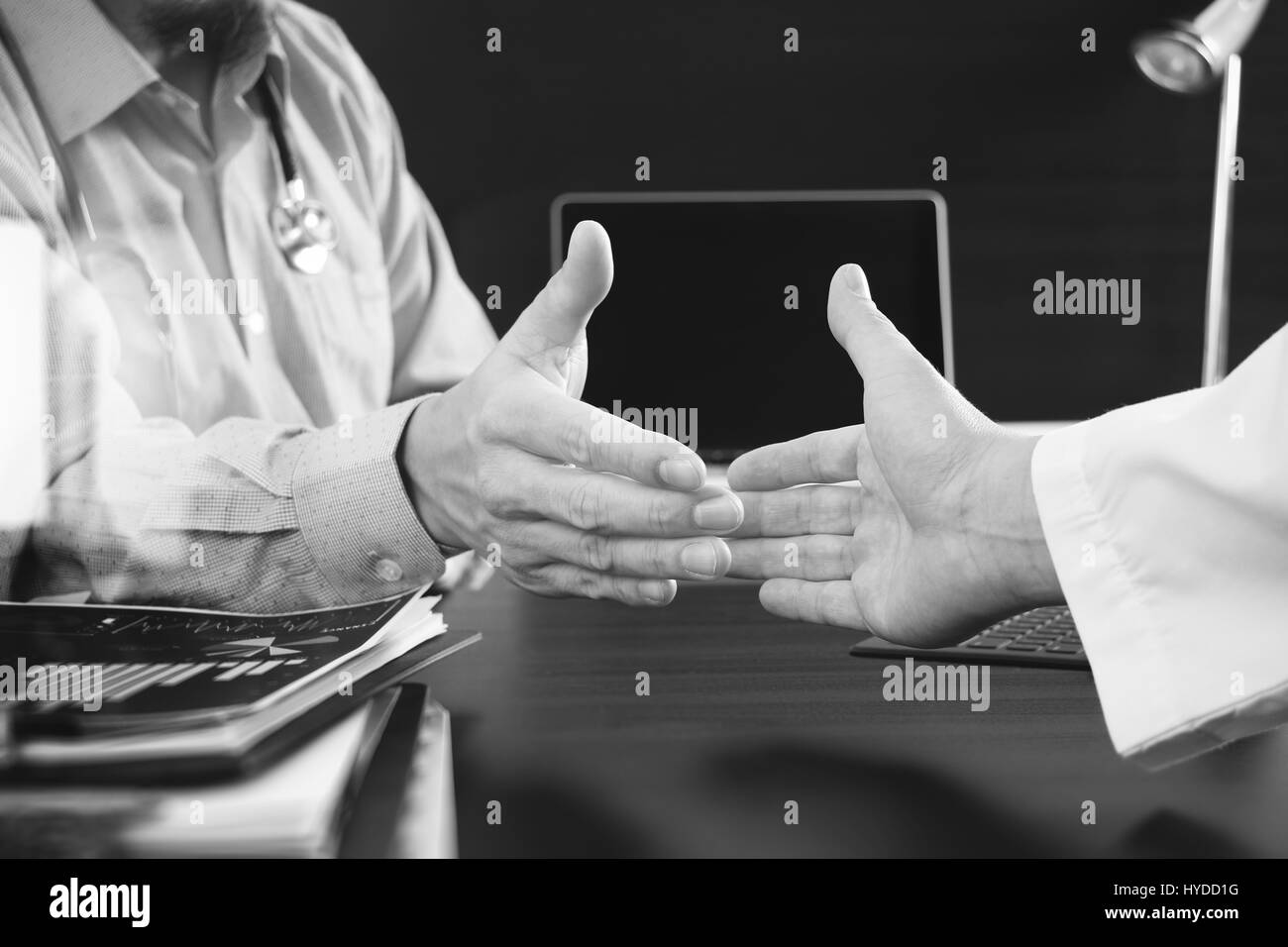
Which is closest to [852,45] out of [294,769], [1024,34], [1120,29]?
[1024,34]

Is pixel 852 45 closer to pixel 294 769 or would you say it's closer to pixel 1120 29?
pixel 1120 29

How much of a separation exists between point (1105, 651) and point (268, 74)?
3.34 feet

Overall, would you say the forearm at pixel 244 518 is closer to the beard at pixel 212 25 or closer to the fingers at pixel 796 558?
the fingers at pixel 796 558

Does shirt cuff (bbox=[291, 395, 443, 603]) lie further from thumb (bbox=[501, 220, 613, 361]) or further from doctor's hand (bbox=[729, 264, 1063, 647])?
doctor's hand (bbox=[729, 264, 1063, 647])

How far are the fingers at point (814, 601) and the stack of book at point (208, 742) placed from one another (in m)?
0.24

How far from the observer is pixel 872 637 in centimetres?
61

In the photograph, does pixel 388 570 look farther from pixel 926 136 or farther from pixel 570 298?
pixel 926 136

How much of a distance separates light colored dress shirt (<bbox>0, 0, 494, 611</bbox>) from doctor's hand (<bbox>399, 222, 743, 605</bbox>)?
4 cm

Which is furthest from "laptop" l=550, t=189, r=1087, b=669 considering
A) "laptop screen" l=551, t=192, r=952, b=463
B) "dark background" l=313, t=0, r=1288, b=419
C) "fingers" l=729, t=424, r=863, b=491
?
"dark background" l=313, t=0, r=1288, b=419

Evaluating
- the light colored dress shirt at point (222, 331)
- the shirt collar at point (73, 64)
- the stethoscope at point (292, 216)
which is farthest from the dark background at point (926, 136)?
the shirt collar at point (73, 64)

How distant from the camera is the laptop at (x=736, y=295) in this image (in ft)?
2.88

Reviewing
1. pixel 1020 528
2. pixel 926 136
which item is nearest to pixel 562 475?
pixel 1020 528

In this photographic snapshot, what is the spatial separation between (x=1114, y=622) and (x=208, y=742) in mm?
343

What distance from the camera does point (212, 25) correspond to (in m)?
1.02
